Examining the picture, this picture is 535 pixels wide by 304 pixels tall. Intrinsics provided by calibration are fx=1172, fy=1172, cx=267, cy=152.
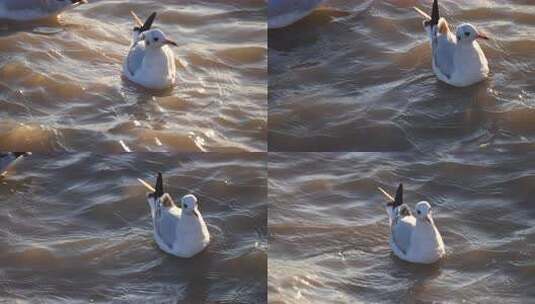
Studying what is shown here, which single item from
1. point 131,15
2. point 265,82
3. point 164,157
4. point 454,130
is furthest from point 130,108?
point 454,130

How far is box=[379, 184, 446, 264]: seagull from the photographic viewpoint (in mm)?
7449

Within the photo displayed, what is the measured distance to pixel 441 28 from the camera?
9.12 m

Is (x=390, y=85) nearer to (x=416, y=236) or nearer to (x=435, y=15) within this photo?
(x=435, y=15)

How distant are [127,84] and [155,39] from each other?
1.35 ft

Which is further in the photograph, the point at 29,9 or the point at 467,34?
the point at 29,9

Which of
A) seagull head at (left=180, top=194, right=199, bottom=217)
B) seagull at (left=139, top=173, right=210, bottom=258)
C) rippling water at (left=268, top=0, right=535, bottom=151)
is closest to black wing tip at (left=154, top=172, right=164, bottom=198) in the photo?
seagull at (left=139, top=173, right=210, bottom=258)

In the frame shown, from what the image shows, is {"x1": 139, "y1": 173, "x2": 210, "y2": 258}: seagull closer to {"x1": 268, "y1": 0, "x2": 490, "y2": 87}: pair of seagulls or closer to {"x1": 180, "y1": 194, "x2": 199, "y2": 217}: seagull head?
{"x1": 180, "y1": 194, "x2": 199, "y2": 217}: seagull head

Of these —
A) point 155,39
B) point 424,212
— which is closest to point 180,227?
point 424,212

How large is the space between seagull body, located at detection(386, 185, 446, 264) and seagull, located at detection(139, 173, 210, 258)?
1.23 meters

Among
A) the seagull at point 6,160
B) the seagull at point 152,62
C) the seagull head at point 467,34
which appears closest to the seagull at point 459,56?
the seagull head at point 467,34

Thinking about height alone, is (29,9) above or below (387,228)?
above

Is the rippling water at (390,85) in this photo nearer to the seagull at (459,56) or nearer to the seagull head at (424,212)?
the seagull at (459,56)

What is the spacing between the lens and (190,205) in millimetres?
7559

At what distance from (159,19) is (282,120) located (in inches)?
81.7
